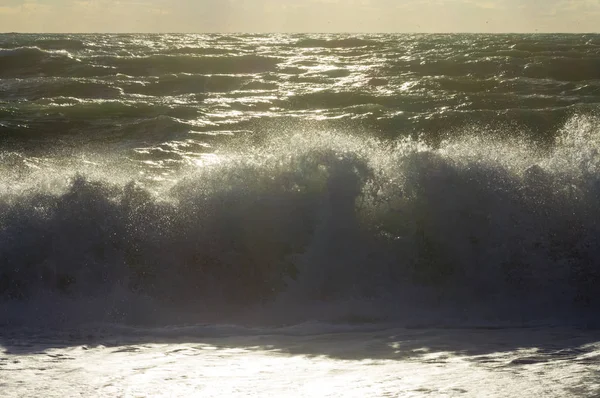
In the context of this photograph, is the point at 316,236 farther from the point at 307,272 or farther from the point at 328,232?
the point at 307,272

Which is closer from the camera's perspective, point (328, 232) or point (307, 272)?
point (307, 272)

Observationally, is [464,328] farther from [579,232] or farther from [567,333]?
[579,232]

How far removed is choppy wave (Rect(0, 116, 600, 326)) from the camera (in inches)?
289

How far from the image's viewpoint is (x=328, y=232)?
7.99 m

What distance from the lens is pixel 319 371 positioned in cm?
504

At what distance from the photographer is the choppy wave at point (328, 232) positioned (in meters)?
7.34

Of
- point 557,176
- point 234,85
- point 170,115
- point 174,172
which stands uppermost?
point 234,85

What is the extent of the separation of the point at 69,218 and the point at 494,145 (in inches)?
187

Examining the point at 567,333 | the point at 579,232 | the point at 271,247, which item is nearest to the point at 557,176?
the point at 579,232

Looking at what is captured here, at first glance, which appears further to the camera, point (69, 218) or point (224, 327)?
point (69, 218)

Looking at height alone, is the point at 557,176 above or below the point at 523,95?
below

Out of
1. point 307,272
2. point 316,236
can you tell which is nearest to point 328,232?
point 316,236

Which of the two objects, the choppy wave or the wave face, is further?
the choppy wave

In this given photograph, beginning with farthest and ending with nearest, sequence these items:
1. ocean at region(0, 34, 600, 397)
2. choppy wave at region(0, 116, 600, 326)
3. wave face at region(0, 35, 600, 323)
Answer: choppy wave at region(0, 116, 600, 326)
wave face at region(0, 35, 600, 323)
ocean at region(0, 34, 600, 397)
